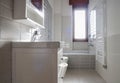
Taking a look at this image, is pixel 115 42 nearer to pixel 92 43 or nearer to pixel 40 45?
pixel 40 45

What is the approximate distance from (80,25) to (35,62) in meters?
4.42

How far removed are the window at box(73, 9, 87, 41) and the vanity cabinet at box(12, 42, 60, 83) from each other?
4242 millimetres

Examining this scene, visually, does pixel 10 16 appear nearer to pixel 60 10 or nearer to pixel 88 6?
pixel 60 10

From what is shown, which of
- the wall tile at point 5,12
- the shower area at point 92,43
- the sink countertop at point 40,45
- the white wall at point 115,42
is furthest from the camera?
the shower area at point 92,43

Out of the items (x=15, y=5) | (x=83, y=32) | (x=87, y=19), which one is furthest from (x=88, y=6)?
(x=15, y=5)

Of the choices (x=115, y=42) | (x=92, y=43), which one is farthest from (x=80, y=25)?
(x=115, y=42)

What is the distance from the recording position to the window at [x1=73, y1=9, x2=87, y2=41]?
584 centimetres

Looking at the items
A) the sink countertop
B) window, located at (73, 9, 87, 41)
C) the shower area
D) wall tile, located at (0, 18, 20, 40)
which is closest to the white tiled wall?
wall tile, located at (0, 18, 20, 40)

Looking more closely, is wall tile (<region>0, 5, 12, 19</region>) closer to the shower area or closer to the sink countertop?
Result: the sink countertop

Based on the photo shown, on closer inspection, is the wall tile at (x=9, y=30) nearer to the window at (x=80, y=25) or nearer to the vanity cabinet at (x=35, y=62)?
the vanity cabinet at (x=35, y=62)

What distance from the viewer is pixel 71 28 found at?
19.0 feet

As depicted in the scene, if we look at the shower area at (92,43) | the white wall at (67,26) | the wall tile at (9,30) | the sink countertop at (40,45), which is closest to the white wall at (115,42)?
the shower area at (92,43)

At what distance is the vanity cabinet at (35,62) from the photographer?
1.64m

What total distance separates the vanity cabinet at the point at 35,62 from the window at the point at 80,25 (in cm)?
424
